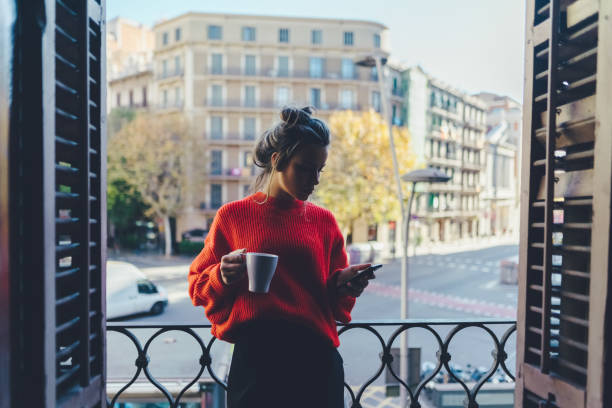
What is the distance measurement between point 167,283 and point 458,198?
1036 inches

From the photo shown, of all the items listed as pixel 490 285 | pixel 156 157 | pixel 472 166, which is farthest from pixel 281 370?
pixel 472 166

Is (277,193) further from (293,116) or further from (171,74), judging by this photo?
(171,74)

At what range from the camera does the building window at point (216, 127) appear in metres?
28.0

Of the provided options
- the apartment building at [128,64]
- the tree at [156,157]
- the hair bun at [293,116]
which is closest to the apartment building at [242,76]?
the apartment building at [128,64]

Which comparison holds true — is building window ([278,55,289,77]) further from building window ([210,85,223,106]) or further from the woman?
the woman

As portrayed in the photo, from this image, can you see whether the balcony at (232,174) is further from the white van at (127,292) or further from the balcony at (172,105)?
the white van at (127,292)

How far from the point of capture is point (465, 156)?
3734 centimetres

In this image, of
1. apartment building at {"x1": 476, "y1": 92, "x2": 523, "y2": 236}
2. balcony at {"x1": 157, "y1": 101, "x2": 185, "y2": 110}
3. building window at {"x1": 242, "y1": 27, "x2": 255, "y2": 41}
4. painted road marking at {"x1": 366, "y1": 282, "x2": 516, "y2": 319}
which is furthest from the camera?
apartment building at {"x1": 476, "y1": 92, "x2": 523, "y2": 236}

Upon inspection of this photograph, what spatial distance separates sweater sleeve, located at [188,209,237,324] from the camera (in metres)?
1.38

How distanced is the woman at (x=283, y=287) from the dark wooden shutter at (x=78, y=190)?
342mm

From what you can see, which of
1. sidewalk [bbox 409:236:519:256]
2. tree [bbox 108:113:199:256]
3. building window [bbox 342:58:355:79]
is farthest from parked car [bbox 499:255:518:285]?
building window [bbox 342:58:355:79]

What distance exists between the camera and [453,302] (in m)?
14.8

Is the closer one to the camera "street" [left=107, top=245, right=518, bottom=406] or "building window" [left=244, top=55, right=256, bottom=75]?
"street" [left=107, top=245, right=518, bottom=406]

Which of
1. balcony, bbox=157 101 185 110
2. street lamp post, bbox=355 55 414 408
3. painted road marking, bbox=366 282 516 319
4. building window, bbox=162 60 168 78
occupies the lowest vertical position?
painted road marking, bbox=366 282 516 319
